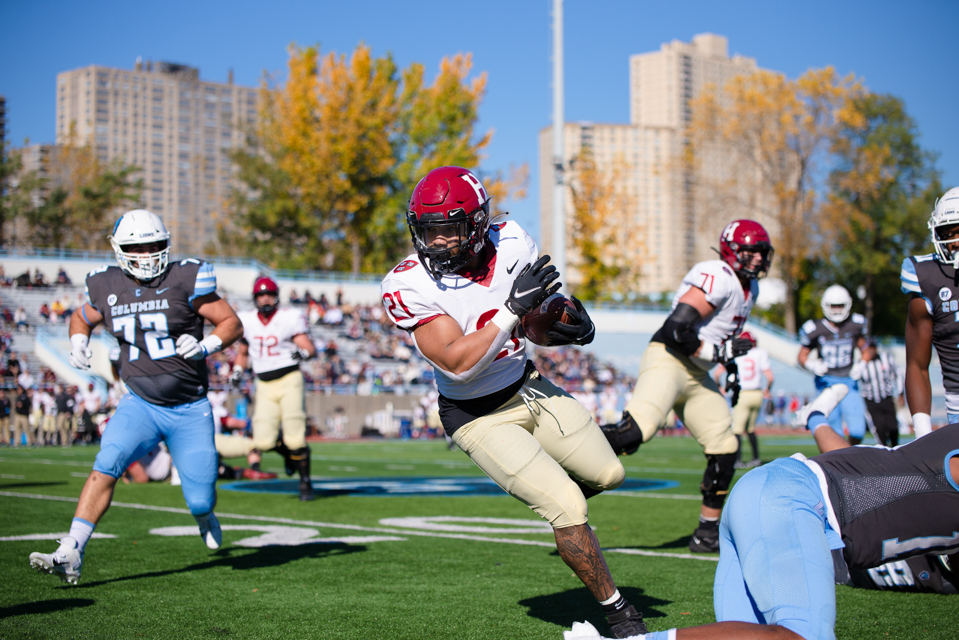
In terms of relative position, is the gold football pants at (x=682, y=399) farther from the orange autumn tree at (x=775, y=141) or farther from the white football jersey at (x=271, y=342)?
the orange autumn tree at (x=775, y=141)

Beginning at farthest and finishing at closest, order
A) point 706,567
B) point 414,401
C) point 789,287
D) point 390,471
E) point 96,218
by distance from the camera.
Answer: point 96,218 < point 789,287 < point 414,401 < point 390,471 < point 706,567

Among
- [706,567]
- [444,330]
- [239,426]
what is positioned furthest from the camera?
[239,426]

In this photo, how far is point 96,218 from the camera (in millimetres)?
48156

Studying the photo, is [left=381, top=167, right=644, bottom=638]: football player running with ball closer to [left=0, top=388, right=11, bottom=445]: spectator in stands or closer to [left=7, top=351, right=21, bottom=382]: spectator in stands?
[left=0, top=388, right=11, bottom=445]: spectator in stands

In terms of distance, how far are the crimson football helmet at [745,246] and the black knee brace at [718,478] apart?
125 centimetres

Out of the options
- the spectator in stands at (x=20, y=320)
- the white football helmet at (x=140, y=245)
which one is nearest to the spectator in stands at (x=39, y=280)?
the spectator in stands at (x=20, y=320)

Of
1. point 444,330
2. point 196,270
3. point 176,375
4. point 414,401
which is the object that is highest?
point 196,270

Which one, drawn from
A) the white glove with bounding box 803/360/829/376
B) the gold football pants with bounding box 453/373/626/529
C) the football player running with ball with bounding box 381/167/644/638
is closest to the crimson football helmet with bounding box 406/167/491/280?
the football player running with ball with bounding box 381/167/644/638

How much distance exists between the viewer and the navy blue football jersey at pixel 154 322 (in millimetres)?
5094

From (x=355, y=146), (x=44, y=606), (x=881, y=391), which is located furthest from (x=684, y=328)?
(x=355, y=146)

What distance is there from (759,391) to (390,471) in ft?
18.0

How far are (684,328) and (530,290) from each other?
8.17 ft

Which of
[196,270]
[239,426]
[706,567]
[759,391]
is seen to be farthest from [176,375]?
[759,391]

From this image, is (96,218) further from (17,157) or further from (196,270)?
(196,270)
